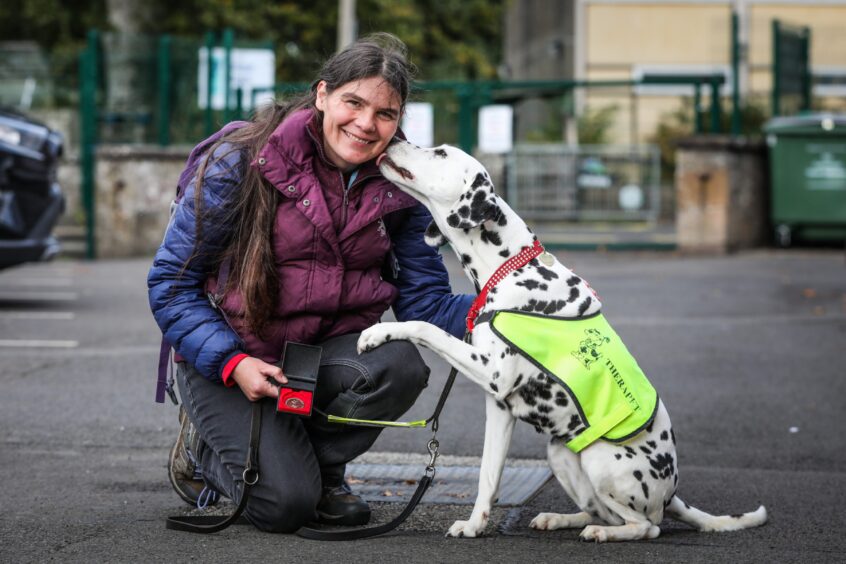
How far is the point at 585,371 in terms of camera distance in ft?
13.0

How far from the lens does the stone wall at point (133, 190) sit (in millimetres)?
16109

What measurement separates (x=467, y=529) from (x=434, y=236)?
1055mm

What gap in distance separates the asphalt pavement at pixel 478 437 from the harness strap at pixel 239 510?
5cm

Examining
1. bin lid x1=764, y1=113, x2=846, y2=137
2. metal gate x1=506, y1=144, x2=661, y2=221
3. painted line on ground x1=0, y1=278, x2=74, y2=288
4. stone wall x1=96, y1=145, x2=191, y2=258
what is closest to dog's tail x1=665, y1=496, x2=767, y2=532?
painted line on ground x1=0, y1=278, x2=74, y2=288

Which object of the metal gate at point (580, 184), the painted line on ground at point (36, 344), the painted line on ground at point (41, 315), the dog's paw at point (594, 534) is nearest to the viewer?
the dog's paw at point (594, 534)

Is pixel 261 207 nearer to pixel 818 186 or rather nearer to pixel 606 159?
pixel 818 186

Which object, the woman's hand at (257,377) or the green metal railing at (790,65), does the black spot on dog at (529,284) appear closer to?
the woman's hand at (257,377)

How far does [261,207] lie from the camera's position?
4129mm

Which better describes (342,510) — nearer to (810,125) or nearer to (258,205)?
(258,205)

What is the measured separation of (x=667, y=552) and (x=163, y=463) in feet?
8.05

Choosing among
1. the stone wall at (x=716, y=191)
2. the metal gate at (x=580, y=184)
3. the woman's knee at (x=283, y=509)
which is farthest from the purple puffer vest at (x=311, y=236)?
the metal gate at (x=580, y=184)

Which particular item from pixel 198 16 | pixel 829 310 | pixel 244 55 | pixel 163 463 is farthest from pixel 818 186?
pixel 198 16

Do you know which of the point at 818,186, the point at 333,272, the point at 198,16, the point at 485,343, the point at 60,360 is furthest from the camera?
the point at 198,16

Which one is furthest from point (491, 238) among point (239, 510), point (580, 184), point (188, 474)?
point (580, 184)
